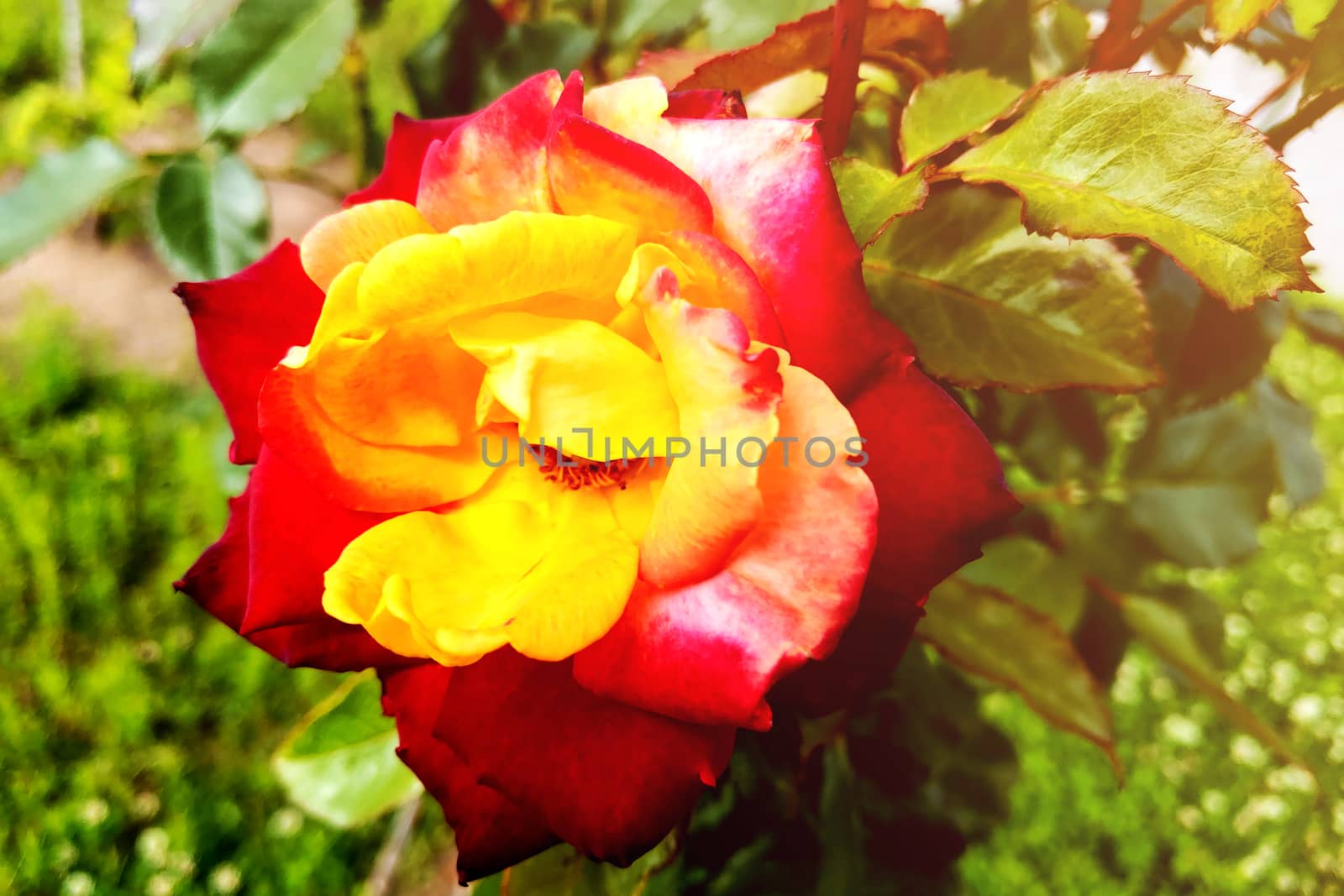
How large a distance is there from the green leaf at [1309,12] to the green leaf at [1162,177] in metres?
0.07

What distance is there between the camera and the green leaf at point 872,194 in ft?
0.92

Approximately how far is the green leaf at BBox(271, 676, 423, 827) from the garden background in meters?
0.11

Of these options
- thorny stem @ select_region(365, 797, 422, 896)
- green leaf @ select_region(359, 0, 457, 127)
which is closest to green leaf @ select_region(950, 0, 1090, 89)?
thorny stem @ select_region(365, 797, 422, 896)

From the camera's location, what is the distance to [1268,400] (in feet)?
2.18

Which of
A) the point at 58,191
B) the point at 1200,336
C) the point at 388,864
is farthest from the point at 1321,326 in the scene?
the point at 388,864

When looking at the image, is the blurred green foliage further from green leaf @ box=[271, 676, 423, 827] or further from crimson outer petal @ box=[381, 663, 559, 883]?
crimson outer petal @ box=[381, 663, 559, 883]

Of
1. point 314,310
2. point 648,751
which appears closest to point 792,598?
point 648,751

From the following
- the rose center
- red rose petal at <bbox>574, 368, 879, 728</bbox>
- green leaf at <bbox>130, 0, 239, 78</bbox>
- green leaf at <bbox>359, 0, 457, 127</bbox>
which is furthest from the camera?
green leaf at <bbox>359, 0, 457, 127</bbox>

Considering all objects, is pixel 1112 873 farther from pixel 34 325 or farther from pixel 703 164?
pixel 34 325

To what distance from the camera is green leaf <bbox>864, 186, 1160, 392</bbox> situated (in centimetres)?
34

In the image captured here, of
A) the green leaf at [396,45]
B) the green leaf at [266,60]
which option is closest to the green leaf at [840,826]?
the green leaf at [266,60]

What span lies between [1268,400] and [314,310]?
636 millimetres

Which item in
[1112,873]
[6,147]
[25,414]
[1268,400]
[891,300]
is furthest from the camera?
[6,147]

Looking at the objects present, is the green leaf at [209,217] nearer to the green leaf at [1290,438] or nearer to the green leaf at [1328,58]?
the green leaf at [1328,58]
